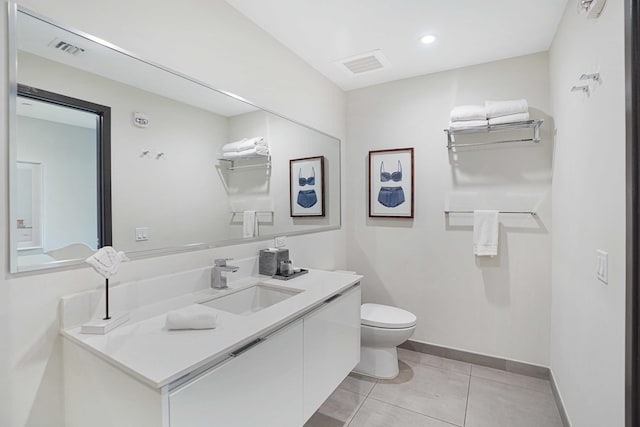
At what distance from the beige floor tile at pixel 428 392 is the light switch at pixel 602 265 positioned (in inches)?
48.5

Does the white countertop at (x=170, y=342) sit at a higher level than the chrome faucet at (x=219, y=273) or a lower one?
lower

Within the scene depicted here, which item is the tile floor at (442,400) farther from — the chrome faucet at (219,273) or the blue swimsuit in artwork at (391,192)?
the blue swimsuit in artwork at (391,192)

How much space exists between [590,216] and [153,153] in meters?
2.01

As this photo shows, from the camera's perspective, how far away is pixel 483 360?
2.54m

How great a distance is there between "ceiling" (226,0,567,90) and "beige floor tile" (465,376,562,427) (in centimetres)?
249

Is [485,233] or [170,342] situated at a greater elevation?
[485,233]

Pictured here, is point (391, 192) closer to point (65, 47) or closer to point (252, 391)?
point (252, 391)

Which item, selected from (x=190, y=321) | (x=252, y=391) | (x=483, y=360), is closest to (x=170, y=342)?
(x=190, y=321)

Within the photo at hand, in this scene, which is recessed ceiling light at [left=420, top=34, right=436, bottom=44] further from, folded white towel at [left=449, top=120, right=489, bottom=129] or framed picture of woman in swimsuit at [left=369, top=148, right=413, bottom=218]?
framed picture of woman in swimsuit at [left=369, top=148, right=413, bottom=218]

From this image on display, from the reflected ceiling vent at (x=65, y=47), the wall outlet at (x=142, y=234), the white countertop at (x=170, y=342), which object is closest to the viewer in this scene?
the white countertop at (x=170, y=342)

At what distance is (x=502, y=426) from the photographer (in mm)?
1842

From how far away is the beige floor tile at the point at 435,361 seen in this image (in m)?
2.52

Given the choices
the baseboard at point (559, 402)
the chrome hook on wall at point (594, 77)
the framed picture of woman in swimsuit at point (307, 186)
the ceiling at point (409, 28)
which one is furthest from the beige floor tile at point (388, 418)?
the ceiling at point (409, 28)

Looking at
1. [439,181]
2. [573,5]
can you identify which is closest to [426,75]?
[439,181]
